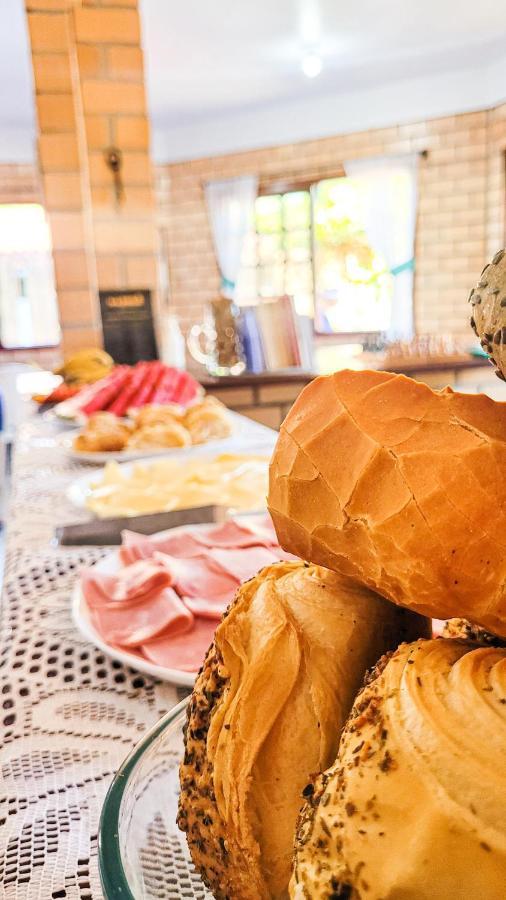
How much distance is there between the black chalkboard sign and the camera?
3.22 meters

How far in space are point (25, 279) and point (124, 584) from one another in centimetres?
715

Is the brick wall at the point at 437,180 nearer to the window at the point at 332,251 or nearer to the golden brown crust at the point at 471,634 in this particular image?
the window at the point at 332,251

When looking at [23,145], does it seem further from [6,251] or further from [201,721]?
[201,721]

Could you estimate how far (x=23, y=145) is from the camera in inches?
269

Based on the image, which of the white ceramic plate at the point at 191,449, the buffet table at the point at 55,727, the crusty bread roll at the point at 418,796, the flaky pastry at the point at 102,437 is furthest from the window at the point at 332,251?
the crusty bread roll at the point at 418,796

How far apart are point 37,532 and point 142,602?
1.51 feet

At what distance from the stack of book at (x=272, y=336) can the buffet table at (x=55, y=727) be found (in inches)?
80.3

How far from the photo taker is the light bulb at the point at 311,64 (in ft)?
16.5

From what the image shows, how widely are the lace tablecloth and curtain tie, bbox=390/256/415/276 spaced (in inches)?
236

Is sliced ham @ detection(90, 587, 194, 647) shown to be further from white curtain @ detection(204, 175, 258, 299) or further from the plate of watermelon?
white curtain @ detection(204, 175, 258, 299)

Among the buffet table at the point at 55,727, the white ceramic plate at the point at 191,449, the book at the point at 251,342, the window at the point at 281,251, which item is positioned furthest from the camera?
the window at the point at 281,251

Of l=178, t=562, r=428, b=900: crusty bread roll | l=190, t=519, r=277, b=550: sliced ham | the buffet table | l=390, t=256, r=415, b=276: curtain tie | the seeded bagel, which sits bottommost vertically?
the buffet table

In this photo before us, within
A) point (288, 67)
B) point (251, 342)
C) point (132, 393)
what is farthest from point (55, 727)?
point (288, 67)

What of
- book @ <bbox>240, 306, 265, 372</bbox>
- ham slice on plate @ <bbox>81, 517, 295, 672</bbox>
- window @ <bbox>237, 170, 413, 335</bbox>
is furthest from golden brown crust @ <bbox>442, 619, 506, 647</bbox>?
window @ <bbox>237, 170, 413, 335</bbox>
